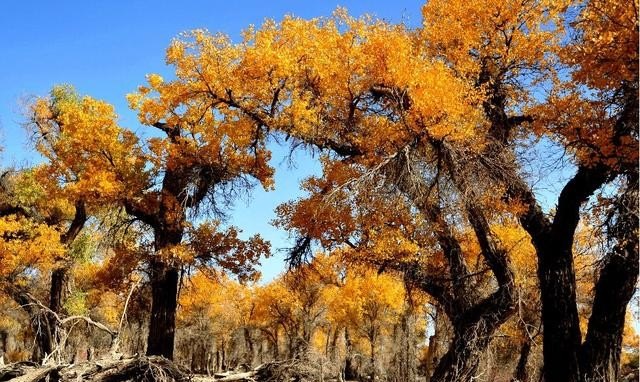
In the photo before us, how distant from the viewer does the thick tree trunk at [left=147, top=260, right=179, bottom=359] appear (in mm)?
16109

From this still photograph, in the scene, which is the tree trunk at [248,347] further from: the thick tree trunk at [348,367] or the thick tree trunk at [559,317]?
the thick tree trunk at [559,317]

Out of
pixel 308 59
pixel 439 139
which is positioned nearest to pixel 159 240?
pixel 308 59

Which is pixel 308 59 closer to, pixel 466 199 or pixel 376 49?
pixel 376 49

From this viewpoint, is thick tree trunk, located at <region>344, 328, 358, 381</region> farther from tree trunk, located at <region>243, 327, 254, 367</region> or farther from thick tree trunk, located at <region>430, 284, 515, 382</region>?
thick tree trunk, located at <region>430, 284, 515, 382</region>

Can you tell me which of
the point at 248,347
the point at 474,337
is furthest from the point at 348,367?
the point at 474,337

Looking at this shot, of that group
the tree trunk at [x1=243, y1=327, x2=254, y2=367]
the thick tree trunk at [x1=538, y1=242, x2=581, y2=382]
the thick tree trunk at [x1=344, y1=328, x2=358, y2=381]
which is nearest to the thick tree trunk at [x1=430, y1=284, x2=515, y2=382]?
the thick tree trunk at [x1=538, y1=242, x2=581, y2=382]

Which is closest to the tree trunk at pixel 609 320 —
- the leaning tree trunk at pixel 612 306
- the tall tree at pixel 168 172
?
the leaning tree trunk at pixel 612 306

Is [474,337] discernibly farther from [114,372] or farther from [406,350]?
[406,350]

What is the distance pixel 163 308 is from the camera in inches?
647

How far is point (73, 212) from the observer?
84.1 ft

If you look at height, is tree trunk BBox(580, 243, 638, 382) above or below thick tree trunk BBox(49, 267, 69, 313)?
below

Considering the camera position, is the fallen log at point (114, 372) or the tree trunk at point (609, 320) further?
the tree trunk at point (609, 320)

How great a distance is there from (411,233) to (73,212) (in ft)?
58.0

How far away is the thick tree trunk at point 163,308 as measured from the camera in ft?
52.9
